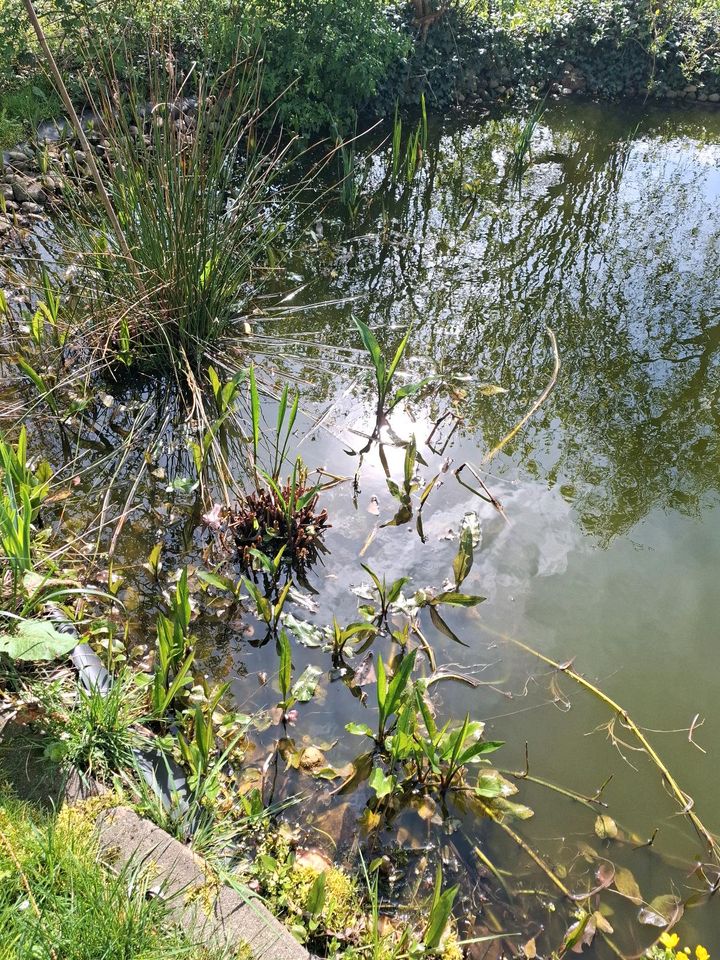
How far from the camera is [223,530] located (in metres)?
2.46

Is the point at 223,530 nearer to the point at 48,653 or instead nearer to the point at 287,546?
the point at 287,546

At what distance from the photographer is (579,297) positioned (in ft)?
12.9

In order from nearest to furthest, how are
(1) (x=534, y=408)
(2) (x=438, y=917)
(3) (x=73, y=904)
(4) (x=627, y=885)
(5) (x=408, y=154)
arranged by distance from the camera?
(3) (x=73, y=904) < (2) (x=438, y=917) < (4) (x=627, y=885) < (1) (x=534, y=408) < (5) (x=408, y=154)

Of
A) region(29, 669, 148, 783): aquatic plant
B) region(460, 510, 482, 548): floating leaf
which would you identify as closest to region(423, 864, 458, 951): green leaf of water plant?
region(29, 669, 148, 783): aquatic plant

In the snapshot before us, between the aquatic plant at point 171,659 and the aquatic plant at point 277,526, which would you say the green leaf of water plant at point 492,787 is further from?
the aquatic plant at point 277,526

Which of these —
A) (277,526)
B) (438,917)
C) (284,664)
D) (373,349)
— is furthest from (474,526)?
(438,917)

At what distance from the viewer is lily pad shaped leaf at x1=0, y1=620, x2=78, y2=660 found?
5.38 feet

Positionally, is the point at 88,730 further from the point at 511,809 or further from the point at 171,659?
the point at 511,809

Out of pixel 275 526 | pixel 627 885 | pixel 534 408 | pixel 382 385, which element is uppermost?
pixel 382 385

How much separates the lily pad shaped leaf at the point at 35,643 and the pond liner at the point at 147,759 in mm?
67

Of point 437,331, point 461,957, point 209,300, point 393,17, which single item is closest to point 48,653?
point 461,957

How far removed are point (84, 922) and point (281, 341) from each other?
2.47 m

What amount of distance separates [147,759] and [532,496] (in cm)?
175

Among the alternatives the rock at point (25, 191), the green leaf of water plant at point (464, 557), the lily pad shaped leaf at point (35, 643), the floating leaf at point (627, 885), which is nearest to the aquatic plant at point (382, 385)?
the green leaf of water plant at point (464, 557)
